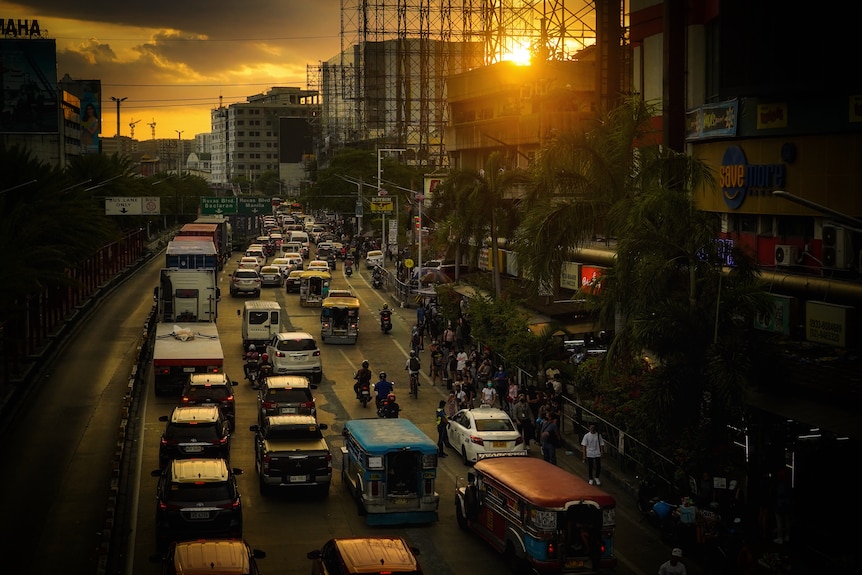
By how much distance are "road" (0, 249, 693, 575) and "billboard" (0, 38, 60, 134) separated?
69.5 meters

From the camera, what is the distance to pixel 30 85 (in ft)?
386

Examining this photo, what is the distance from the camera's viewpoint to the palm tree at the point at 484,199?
5197cm

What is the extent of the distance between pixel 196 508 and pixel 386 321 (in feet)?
115

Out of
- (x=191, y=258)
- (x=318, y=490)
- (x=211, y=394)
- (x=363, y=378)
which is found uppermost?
(x=191, y=258)

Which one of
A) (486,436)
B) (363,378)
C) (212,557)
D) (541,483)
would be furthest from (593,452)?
(363,378)

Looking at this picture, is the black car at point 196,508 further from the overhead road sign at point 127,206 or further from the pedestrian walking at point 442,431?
the overhead road sign at point 127,206

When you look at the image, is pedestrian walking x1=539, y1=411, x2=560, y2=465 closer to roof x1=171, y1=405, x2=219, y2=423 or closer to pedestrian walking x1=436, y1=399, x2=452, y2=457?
pedestrian walking x1=436, y1=399, x2=452, y2=457

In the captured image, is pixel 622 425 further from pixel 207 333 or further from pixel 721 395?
pixel 207 333

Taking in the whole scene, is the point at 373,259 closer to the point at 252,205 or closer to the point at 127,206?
the point at 127,206

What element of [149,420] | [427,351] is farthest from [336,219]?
[149,420]

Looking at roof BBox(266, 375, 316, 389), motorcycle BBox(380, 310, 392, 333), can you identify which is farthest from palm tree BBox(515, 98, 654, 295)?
motorcycle BBox(380, 310, 392, 333)

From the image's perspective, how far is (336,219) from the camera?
157 m

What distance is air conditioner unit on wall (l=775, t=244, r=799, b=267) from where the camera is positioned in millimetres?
31688

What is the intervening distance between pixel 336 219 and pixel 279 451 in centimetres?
13079
